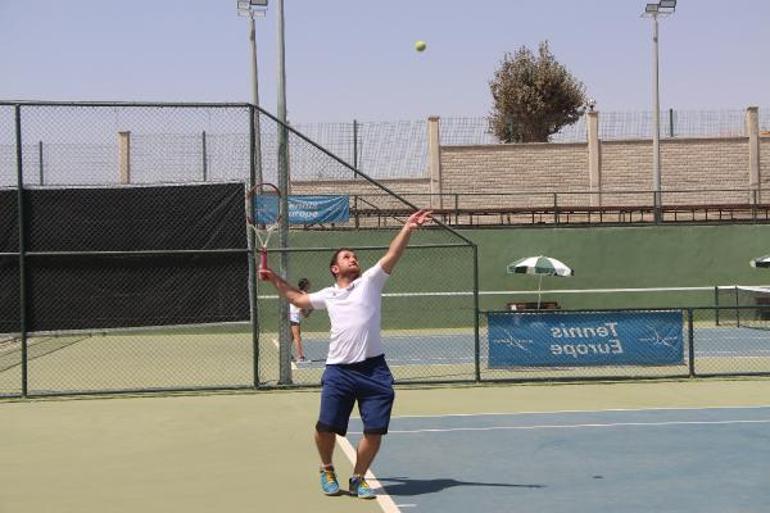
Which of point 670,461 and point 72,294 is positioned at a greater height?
point 72,294

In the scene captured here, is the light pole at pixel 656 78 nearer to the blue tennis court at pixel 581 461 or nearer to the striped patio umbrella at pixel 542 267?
the striped patio umbrella at pixel 542 267

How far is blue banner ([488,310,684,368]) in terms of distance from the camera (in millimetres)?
15000

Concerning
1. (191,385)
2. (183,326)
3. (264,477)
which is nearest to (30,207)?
(183,326)

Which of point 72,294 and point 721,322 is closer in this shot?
point 72,294

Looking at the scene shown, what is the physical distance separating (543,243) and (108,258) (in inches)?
627

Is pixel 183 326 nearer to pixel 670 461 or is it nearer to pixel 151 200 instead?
pixel 151 200

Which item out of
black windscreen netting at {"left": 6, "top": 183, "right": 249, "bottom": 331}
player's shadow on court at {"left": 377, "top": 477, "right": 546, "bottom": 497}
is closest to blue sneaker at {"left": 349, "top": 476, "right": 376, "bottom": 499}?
player's shadow on court at {"left": 377, "top": 477, "right": 546, "bottom": 497}

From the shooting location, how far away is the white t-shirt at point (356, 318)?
7750 millimetres

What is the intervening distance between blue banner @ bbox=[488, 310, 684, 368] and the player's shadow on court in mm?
6655

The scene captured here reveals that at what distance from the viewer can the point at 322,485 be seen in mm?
7977

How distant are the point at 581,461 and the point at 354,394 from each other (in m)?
2.54

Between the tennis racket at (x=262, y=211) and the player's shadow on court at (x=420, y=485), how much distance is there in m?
2.77

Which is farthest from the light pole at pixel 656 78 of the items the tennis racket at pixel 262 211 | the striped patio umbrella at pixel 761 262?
the tennis racket at pixel 262 211

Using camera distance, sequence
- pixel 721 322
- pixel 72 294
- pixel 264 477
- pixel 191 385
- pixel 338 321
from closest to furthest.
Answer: pixel 338 321 < pixel 264 477 < pixel 72 294 < pixel 191 385 < pixel 721 322
